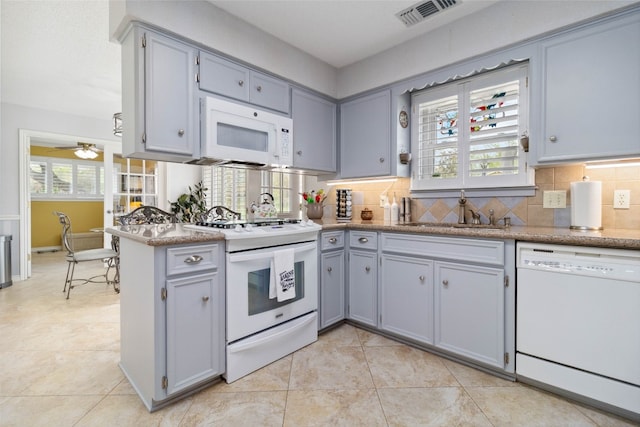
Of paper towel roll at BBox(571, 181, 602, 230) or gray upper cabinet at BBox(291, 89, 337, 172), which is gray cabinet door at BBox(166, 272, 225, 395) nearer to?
gray upper cabinet at BBox(291, 89, 337, 172)

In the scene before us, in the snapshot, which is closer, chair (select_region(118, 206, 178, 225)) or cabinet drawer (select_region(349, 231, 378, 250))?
cabinet drawer (select_region(349, 231, 378, 250))

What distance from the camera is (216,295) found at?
5.67ft

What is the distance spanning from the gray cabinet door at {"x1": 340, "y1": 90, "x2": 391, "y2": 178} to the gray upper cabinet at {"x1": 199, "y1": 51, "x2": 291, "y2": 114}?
693 millimetres

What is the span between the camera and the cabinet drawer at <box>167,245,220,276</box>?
1540 millimetres

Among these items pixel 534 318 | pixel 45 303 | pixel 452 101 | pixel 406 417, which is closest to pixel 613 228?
pixel 534 318

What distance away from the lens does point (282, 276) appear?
2010 millimetres

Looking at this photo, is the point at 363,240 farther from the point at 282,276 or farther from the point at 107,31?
the point at 107,31

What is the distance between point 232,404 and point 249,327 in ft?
1.36

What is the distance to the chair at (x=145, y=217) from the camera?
2895 millimetres

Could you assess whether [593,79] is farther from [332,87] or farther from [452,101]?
[332,87]

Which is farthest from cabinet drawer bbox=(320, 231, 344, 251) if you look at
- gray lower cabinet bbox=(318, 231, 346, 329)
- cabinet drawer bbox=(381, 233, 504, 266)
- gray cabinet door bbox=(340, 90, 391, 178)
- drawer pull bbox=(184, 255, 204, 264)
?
drawer pull bbox=(184, 255, 204, 264)

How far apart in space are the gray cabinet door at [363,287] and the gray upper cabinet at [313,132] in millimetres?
945

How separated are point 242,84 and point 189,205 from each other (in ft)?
11.8

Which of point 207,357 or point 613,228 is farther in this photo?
point 613,228
